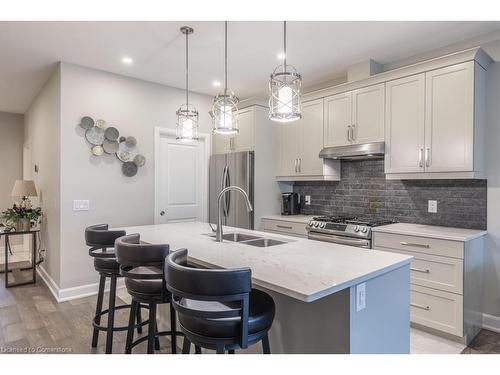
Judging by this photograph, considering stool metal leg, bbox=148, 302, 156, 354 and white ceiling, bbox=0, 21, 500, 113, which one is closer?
stool metal leg, bbox=148, 302, 156, 354

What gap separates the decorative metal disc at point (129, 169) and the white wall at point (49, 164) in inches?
28.5

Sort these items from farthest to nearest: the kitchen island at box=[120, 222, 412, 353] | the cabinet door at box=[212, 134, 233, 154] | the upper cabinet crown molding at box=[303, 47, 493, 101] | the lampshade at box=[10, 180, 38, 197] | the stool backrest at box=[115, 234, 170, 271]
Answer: the cabinet door at box=[212, 134, 233, 154], the lampshade at box=[10, 180, 38, 197], the upper cabinet crown molding at box=[303, 47, 493, 101], the stool backrest at box=[115, 234, 170, 271], the kitchen island at box=[120, 222, 412, 353]

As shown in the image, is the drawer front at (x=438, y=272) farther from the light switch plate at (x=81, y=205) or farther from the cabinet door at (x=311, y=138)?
the light switch plate at (x=81, y=205)

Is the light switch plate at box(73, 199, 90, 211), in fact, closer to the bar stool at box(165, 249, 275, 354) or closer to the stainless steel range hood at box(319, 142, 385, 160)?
the bar stool at box(165, 249, 275, 354)

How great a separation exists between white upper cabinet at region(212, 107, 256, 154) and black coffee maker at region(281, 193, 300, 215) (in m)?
0.83

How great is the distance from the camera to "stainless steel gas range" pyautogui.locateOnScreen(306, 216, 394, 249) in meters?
3.20

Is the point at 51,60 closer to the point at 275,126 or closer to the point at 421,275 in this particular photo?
the point at 275,126

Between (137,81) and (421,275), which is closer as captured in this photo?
(421,275)

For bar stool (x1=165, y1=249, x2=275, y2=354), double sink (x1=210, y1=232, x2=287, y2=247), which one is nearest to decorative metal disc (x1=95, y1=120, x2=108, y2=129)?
double sink (x1=210, y1=232, x2=287, y2=247)

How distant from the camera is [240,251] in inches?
82.0

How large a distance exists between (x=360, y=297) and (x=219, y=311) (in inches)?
26.8
